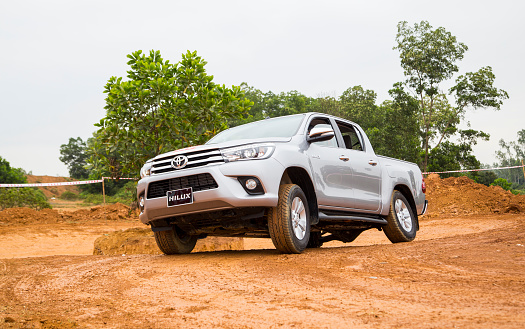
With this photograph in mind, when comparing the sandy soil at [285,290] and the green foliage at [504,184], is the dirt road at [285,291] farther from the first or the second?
the green foliage at [504,184]

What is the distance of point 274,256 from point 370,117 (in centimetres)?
4680

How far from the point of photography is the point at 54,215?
2347cm

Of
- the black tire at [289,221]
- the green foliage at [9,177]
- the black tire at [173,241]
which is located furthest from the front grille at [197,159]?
the green foliage at [9,177]

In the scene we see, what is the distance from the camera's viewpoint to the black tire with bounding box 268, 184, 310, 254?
603 cm

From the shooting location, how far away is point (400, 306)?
11.4 ft

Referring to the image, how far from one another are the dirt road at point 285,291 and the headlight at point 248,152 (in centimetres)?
118

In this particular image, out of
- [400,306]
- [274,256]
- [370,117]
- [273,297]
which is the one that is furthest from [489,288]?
[370,117]

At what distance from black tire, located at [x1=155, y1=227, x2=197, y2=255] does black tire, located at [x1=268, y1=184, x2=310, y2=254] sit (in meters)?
1.77

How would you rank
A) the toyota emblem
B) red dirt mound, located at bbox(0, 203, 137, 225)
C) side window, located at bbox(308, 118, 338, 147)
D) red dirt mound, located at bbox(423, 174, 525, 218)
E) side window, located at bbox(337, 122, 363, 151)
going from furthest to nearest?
red dirt mound, located at bbox(0, 203, 137, 225)
red dirt mound, located at bbox(423, 174, 525, 218)
side window, located at bbox(337, 122, 363, 151)
side window, located at bbox(308, 118, 338, 147)
the toyota emblem

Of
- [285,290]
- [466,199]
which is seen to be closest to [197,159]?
[285,290]

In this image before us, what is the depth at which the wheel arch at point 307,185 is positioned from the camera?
21.9ft

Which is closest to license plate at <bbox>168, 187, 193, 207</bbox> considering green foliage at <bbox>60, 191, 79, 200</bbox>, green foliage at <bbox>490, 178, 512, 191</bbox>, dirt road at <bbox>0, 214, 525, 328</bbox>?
dirt road at <bbox>0, 214, 525, 328</bbox>

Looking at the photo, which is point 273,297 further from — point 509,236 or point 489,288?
point 509,236

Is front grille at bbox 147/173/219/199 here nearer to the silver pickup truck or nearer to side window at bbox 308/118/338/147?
the silver pickup truck
